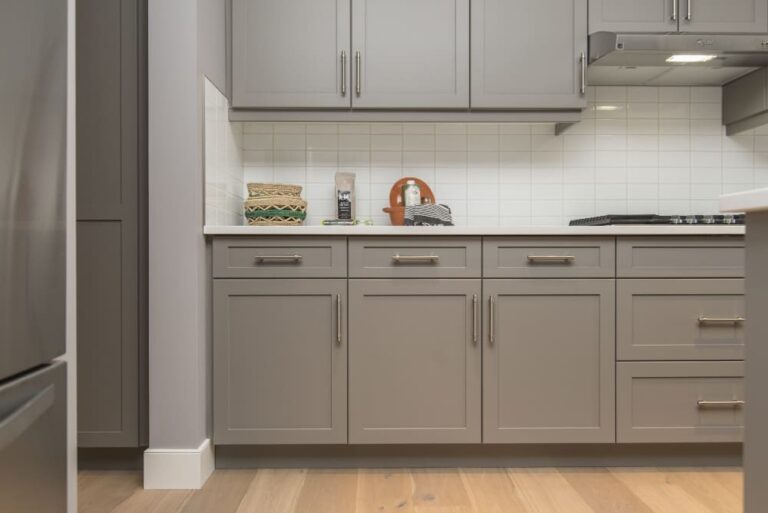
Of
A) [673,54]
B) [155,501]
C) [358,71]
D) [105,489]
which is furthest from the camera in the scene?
[358,71]

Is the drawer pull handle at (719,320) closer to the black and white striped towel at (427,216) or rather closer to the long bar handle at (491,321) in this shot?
the long bar handle at (491,321)

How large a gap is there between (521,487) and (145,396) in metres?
1.37

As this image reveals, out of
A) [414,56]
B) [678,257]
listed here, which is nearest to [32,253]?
[414,56]

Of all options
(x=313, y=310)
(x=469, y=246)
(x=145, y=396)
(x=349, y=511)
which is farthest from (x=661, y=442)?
(x=145, y=396)

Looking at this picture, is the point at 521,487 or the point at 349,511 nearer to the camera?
the point at 349,511

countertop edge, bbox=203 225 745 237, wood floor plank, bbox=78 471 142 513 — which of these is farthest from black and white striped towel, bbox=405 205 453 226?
wood floor plank, bbox=78 471 142 513

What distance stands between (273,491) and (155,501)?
383 millimetres

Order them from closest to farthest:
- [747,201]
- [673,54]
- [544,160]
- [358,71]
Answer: [747,201], [673,54], [358,71], [544,160]

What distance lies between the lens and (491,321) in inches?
88.0

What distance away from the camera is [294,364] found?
2.23 m

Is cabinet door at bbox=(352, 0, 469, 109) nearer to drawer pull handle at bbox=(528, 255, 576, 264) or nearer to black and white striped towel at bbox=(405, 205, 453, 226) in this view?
black and white striped towel at bbox=(405, 205, 453, 226)

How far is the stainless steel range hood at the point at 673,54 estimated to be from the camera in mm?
2389

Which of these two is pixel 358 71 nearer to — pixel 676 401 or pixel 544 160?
pixel 544 160

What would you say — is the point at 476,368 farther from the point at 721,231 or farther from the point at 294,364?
the point at 721,231
